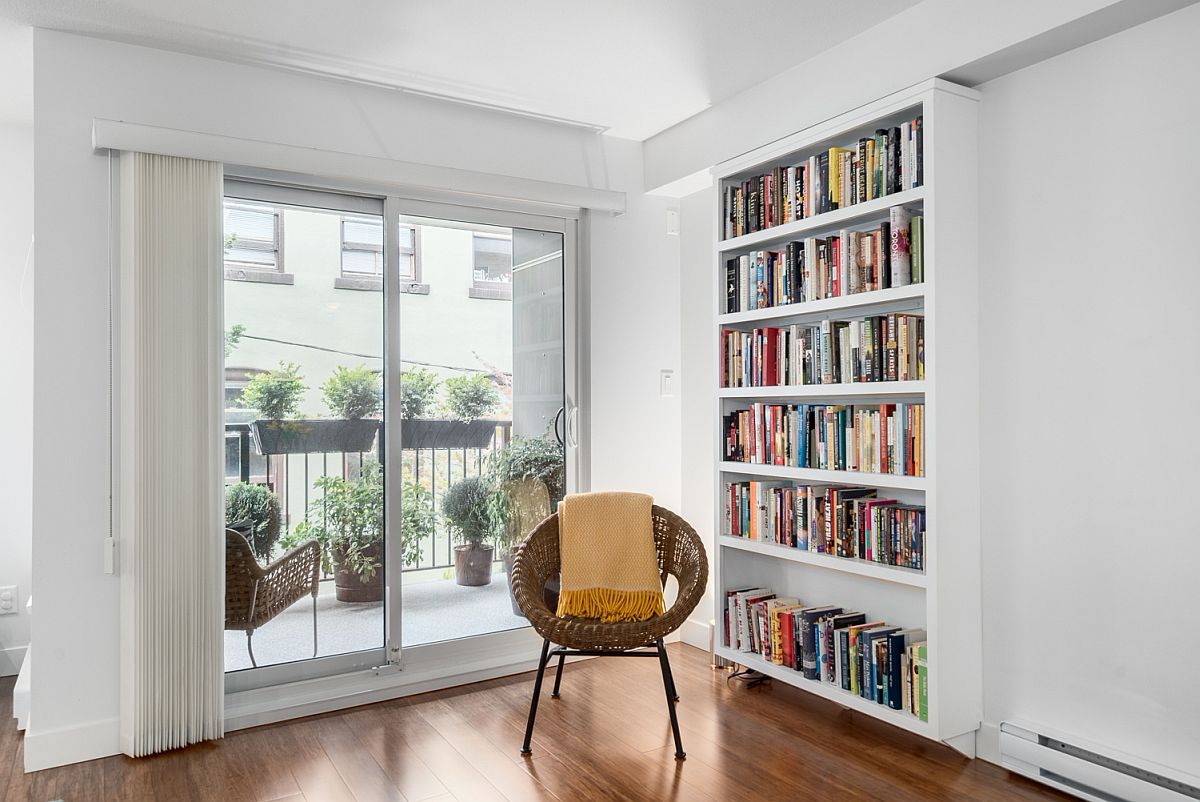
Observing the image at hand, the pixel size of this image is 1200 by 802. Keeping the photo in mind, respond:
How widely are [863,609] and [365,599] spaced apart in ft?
6.80

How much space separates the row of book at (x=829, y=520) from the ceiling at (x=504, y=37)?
5.66ft

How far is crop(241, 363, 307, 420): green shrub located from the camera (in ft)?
10.6

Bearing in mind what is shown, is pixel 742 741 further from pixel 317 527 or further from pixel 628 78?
pixel 628 78

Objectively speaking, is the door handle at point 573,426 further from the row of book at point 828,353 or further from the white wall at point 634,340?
the row of book at point 828,353

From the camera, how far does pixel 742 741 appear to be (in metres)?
2.92

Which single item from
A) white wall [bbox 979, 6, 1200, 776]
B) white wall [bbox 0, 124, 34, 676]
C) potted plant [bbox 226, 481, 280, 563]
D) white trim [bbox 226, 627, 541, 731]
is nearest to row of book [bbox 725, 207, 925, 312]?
white wall [bbox 979, 6, 1200, 776]

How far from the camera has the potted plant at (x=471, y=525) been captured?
12.1 feet

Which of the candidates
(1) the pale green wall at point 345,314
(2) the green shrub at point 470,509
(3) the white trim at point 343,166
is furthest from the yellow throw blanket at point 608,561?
(3) the white trim at point 343,166

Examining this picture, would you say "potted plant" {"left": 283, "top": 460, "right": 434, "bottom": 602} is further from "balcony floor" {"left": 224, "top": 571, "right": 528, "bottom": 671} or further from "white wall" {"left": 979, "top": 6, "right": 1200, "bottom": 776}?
"white wall" {"left": 979, "top": 6, "right": 1200, "bottom": 776}

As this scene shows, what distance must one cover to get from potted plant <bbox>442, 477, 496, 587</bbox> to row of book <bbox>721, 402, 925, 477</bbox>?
115 centimetres

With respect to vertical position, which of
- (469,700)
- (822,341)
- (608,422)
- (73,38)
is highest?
(73,38)

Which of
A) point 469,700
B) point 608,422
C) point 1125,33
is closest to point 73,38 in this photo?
point 608,422

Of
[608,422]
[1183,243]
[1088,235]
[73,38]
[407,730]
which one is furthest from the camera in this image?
[608,422]

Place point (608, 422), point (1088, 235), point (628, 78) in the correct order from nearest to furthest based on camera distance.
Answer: point (1088, 235) < point (628, 78) < point (608, 422)
